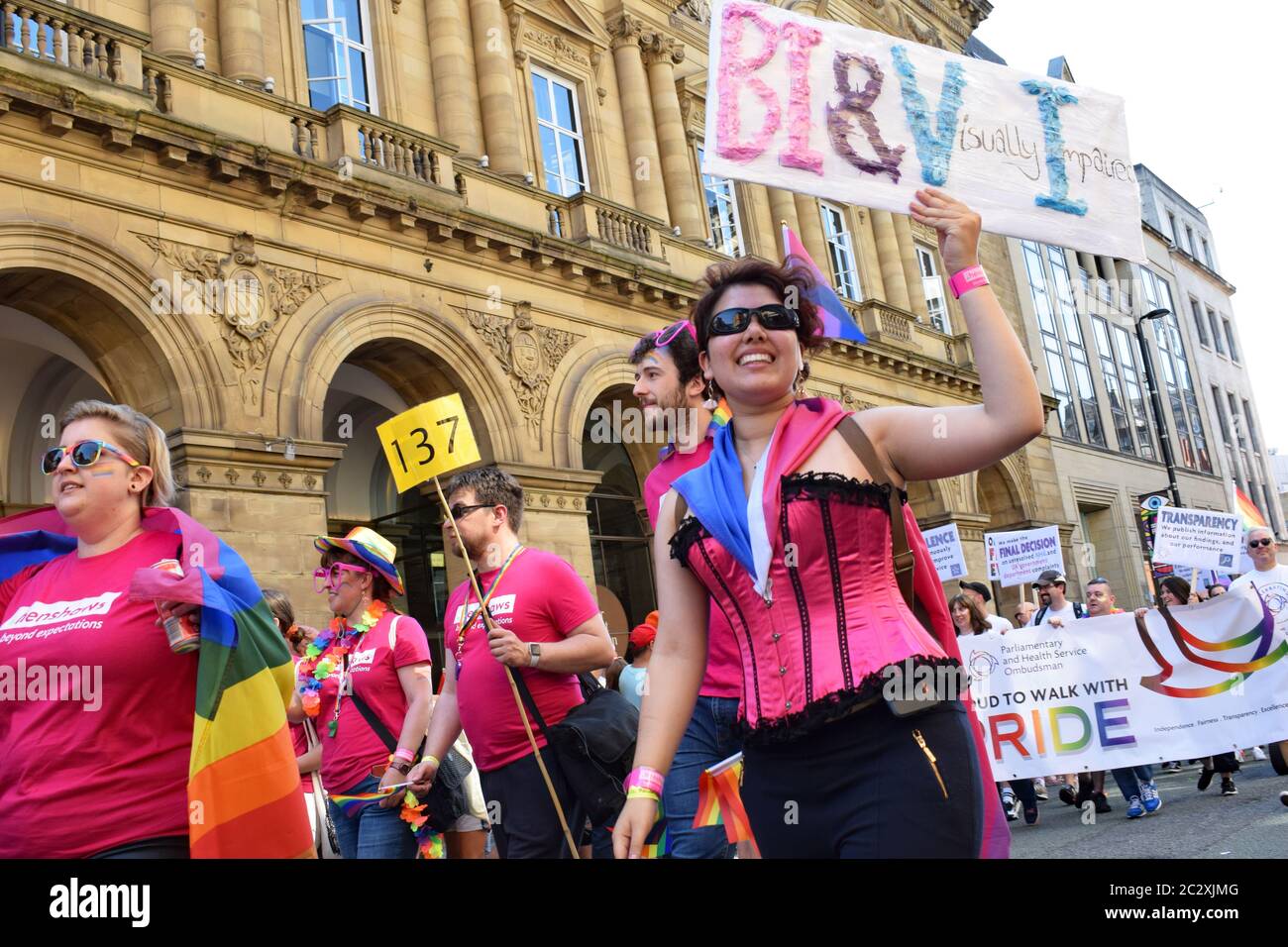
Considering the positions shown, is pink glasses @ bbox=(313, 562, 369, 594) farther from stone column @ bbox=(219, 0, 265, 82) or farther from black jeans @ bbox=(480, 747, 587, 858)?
stone column @ bbox=(219, 0, 265, 82)

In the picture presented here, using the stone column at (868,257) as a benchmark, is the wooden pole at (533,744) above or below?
below

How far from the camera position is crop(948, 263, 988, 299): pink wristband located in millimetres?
2393

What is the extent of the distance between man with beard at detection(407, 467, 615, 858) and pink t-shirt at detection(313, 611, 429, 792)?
47 cm

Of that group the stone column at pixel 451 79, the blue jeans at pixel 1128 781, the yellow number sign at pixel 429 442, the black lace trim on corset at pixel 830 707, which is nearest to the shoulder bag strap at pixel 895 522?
the black lace trim on corset at pixel 830 707

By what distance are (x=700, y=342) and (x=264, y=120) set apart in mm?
12192

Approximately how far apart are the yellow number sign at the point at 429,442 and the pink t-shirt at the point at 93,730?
289 cm

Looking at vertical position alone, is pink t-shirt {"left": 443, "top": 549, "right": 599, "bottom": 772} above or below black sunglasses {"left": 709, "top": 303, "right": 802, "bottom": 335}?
below

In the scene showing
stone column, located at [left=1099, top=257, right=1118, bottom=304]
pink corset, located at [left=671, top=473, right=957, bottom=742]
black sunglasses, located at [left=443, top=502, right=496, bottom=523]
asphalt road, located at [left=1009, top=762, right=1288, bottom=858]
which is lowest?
asphalt road, located at [left=1009, top=762, right=1288, bottom=858]

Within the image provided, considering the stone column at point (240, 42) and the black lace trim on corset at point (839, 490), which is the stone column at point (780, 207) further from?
the black lace trim on corset at point (839, 490)

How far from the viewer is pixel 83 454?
10.2ft

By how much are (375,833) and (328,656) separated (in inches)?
36.7

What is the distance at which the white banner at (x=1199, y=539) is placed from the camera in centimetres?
1470

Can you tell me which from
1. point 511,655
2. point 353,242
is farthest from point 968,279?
point 353,242

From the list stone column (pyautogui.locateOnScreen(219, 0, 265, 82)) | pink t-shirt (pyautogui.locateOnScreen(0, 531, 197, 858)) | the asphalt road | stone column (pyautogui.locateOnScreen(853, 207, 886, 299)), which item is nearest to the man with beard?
pink t-shirt (pyautogui.locateOnScreen(0, 531, 197, 858))
